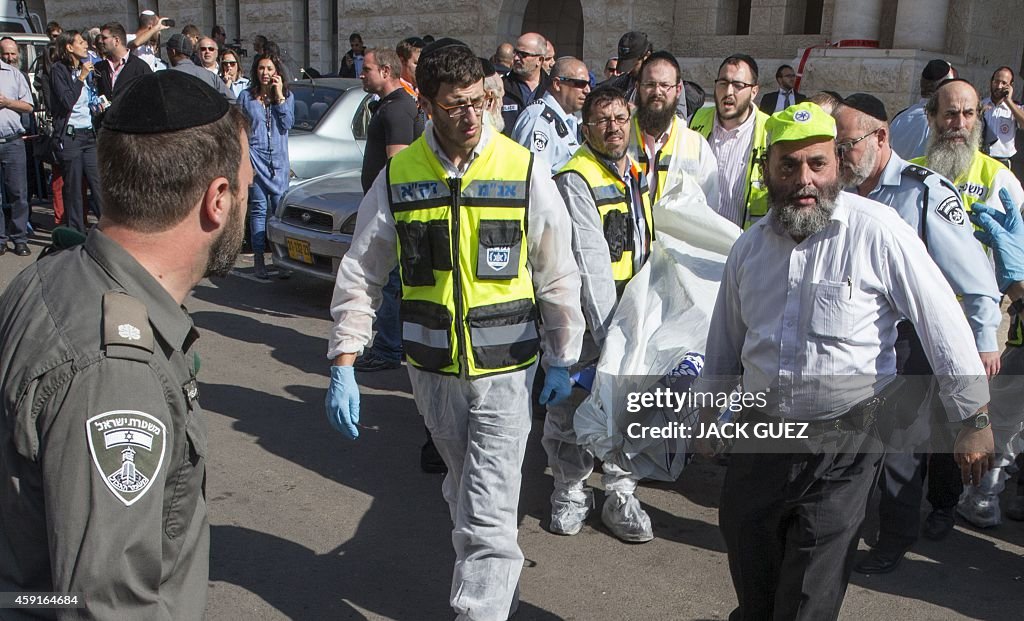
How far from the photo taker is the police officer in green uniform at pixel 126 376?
56.2 inches

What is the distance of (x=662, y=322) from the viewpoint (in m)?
4.64

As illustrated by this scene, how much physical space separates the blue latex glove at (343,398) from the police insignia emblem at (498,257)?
0.67m

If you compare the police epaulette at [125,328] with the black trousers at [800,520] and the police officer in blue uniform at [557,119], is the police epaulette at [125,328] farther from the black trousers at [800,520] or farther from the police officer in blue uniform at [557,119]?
the police officer in blue uniform at [557,119]

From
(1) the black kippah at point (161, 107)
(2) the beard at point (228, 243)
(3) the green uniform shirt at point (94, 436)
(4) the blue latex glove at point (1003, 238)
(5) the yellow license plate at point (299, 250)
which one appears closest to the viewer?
(3) the green uniform shirt at point (94, 436)

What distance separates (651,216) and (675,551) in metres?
1.69

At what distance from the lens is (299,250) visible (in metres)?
8.38

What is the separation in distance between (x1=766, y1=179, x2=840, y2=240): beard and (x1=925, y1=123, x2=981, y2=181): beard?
6.21 ft

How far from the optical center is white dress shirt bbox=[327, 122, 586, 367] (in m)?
3.50

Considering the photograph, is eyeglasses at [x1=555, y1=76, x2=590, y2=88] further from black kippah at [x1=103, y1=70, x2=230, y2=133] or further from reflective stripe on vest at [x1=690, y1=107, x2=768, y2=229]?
black kippah at [x1=103, y1=70, x2=230, y2=133]

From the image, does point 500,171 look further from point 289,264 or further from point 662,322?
point 289,264

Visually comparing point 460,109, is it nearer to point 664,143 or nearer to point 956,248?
point 956,248

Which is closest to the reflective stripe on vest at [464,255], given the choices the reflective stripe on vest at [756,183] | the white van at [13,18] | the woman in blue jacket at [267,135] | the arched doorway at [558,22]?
the reflective stripe on vest at [756,183]

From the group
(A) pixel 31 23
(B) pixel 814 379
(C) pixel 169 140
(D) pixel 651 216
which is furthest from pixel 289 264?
(A) pixel 31 23

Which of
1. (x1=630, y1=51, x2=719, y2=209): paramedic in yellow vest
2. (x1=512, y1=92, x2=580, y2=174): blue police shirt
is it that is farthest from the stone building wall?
(x1=630, y1=51, x2=719, y2=209): paramedic in yellow vest
